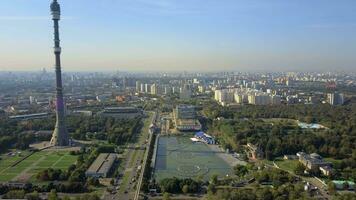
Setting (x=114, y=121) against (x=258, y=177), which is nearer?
(x=258, y=177)

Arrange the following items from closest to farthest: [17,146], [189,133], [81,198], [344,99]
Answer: [81,198], [17,146], [189,133], [344,99]

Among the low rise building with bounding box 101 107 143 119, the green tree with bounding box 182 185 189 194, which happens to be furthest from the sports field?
the low rise building with bounding box 101 107 143 119

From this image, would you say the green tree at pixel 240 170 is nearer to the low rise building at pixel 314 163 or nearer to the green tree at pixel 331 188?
the low rise building at pixel 314 163

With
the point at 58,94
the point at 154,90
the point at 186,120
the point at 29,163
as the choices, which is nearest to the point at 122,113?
the point at 186,120

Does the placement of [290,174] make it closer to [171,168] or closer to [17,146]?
[171,168]

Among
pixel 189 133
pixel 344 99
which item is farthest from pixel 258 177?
pixel 344 99

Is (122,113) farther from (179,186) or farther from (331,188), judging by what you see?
(331,188)

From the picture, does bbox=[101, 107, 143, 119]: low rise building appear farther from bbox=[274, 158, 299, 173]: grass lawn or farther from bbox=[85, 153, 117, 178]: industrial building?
bbox=[274, 158, 299, 173]: grass lawn

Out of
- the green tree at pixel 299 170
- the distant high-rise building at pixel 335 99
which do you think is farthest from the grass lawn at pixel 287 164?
the distant high-rise building at pixel 335 99
